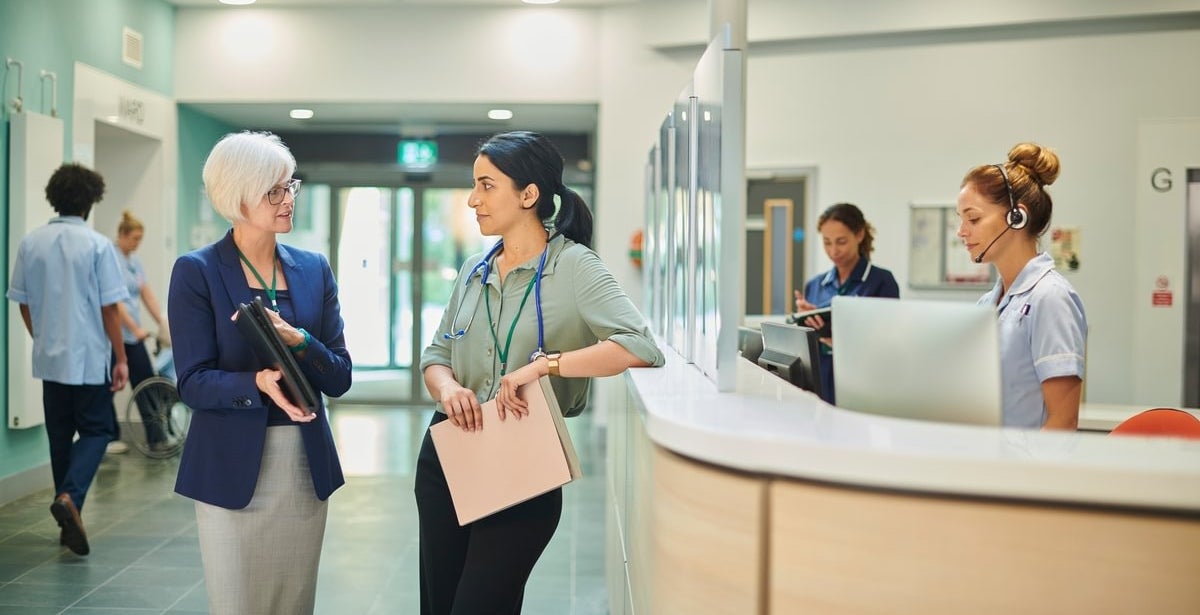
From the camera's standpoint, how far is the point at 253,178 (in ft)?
7.94

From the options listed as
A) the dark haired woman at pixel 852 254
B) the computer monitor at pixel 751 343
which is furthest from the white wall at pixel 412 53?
the computer monitor at pixel 751 343

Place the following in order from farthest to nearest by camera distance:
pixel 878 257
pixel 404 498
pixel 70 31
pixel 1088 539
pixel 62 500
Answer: pixel 878 257 < pixel 70 31 < pixel 404 498 < pixel 62 500 < pixel 1088 539

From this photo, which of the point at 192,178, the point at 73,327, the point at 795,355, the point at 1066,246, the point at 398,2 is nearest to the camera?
the point at 795,355

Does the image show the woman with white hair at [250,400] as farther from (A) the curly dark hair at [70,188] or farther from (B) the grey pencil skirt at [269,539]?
(A) the curly dark hair at [70,188]

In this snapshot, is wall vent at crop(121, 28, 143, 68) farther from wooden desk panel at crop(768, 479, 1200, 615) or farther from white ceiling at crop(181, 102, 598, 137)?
wooden desk panel at crop(768, 479, 1200, 615)

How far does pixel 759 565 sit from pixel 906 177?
20.3 feet

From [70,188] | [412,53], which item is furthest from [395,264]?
[70,188]

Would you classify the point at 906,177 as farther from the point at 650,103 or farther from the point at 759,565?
the point at 759,565

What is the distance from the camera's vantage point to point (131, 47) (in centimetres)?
781

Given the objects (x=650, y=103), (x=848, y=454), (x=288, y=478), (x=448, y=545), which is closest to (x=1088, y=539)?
(x=848, y=454)

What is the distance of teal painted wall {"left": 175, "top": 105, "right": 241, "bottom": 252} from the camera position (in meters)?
8.85

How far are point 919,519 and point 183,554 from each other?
4430 millimetres

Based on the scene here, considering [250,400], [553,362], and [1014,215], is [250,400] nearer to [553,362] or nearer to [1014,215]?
[553,362]

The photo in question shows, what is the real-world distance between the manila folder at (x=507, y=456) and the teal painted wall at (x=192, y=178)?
7287mm
